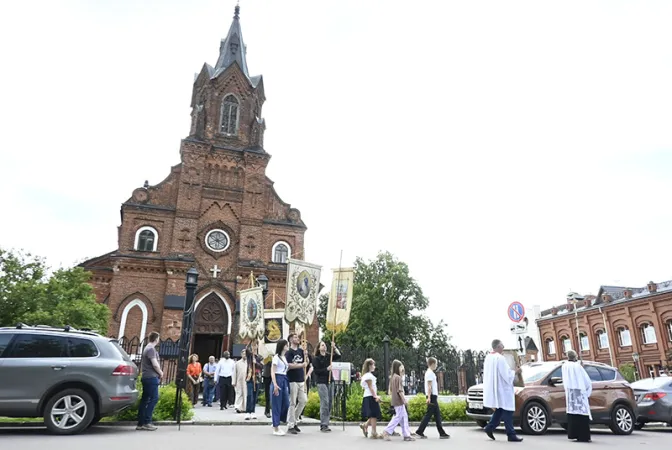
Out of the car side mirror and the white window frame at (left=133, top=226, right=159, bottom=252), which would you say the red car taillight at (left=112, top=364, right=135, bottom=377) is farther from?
the white window frame at (left=133, top=226, right=159, bottom=252)

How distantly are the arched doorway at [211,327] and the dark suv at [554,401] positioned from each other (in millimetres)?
17493

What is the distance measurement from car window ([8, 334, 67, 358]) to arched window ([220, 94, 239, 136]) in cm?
2415

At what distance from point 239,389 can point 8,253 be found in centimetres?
1373

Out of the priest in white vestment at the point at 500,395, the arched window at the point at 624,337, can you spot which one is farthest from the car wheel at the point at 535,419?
the arched window at the point at 624,337

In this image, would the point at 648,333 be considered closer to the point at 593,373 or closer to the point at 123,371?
the point at 593,373

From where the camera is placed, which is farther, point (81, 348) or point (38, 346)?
point (81, 348)

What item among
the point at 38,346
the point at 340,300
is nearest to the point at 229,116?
the point at 340,300

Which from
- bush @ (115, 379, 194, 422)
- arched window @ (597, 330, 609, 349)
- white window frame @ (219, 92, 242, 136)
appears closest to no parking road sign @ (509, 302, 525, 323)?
bush @ (115, 379, 194, 422)

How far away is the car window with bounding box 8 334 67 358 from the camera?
7.48 meters

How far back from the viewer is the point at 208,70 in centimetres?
3269

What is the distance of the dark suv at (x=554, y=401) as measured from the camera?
380 inches

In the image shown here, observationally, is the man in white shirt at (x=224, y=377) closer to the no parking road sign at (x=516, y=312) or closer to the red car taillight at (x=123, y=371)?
the red car taillight at (x=123, y=371)

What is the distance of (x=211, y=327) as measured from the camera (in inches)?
986

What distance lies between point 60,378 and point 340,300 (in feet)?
21.3
